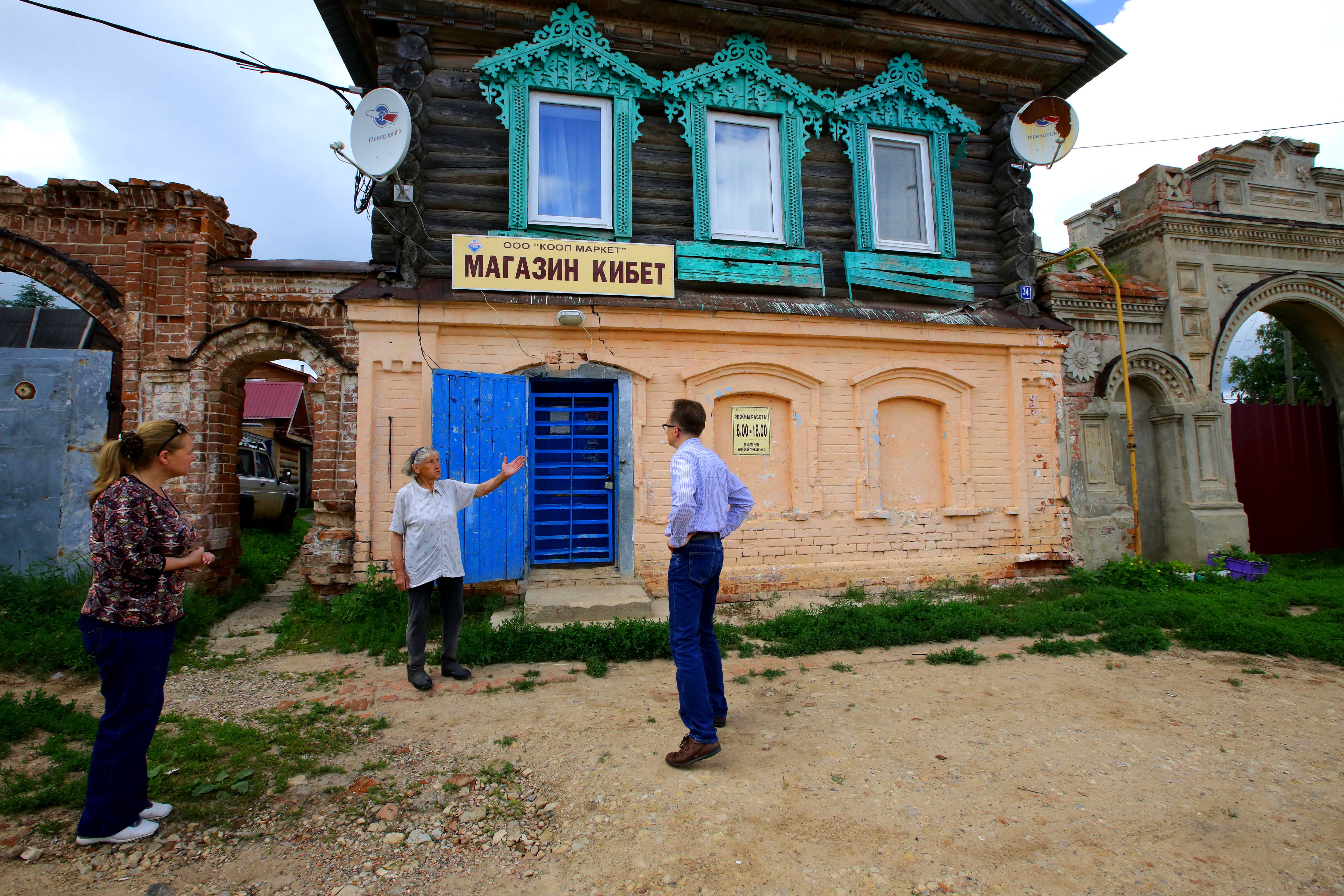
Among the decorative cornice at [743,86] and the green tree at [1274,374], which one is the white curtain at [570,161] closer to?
the decorative cornice at [743,86]

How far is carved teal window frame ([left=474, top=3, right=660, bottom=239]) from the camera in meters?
7.08

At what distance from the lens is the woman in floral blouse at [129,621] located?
273cm

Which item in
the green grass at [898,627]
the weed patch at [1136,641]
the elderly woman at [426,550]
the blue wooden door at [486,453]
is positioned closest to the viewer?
the elderly woman at [426,550]

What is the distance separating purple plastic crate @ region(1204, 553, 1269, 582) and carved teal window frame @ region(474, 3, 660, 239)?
8734mm

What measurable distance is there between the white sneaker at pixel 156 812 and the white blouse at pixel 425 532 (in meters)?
1.86

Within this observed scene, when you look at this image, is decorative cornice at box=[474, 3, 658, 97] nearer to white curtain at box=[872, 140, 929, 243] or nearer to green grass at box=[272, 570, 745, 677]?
white curtain at box=[872, 140, 929, 243]

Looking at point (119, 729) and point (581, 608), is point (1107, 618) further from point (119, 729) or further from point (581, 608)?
point (119, 729)

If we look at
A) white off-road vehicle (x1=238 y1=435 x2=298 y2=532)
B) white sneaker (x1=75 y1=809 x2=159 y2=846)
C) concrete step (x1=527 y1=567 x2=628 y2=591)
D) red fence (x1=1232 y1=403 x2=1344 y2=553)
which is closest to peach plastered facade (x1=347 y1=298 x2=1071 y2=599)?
concrete step (x1=527 y1=567 x2=628 y2=591)

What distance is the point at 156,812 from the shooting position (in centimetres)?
288

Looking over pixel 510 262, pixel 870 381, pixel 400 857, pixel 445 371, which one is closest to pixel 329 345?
pixel 445 371

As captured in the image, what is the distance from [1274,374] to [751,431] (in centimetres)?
2603

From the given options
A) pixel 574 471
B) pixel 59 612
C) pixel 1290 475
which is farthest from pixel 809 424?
pixel 1290 475

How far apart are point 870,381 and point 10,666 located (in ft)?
27.2

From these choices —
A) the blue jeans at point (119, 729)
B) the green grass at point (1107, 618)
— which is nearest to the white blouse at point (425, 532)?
the blue jeans at point (119, 729)
